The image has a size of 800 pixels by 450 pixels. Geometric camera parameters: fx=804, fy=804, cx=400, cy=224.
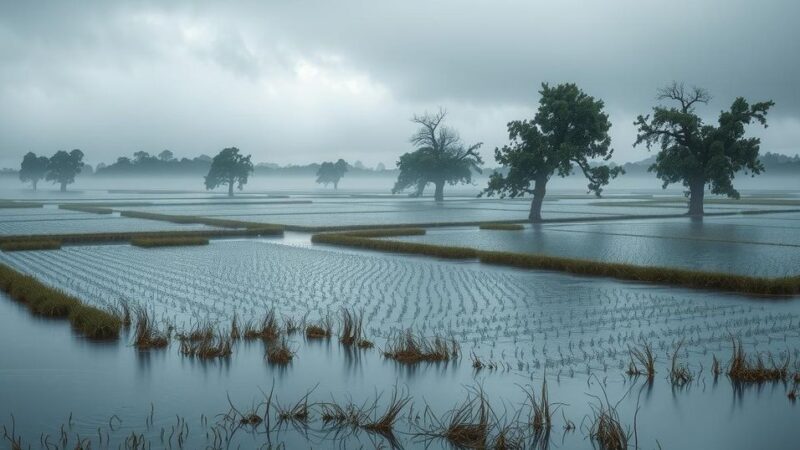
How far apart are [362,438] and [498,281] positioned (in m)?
12.8

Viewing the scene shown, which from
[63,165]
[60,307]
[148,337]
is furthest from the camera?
[63,165]

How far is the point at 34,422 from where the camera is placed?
392 inches

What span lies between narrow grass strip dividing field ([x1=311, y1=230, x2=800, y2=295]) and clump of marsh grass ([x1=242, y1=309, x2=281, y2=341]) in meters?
11.4

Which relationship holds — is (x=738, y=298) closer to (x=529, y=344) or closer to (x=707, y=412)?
(x=529, y=344)

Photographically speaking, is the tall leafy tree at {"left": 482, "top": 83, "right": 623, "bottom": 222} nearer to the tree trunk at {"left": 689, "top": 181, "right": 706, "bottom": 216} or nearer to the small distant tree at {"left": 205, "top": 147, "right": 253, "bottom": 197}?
the tree trunk at {"left": 689, "top": 181, "right": 706, "bottom": 216}

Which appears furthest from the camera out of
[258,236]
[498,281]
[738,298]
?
[258,236]

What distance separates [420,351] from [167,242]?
73.0 ft

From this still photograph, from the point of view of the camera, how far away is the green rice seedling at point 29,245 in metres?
30.5

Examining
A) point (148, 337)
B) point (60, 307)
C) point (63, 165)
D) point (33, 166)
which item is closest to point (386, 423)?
point (148, 337)

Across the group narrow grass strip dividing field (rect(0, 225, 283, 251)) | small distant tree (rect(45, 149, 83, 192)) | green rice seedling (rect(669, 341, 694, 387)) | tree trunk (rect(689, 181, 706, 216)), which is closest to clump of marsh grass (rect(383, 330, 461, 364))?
green rice seedling (rect(669, 341, 694, 387))

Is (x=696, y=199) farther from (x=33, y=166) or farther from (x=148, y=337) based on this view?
(x=33, y=166)

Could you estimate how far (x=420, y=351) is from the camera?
13.1 m

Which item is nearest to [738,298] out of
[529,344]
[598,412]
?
[529,344]

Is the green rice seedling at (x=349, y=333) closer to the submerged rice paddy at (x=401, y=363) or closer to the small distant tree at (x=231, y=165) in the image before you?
the submerged rice paddy at (x=401, y=363)
